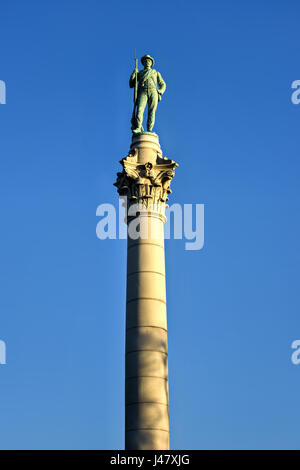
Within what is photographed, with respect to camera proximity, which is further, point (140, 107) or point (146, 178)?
point (140, 107)

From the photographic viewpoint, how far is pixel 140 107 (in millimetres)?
34062

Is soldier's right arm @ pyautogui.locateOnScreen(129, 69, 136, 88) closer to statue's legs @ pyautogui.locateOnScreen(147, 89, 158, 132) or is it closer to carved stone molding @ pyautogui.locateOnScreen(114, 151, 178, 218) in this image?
statue's legs @ pyautogui.locateOnScreen(147, 89, 158, 132)

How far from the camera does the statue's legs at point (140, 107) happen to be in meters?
33.9

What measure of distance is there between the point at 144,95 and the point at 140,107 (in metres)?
0.72

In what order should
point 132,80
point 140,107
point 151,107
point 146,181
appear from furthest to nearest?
point 132,80
point 151,107
point 140,107
point 146,181

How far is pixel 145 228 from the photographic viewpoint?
30.2 meters

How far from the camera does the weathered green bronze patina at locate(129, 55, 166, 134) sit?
3400 centimetres

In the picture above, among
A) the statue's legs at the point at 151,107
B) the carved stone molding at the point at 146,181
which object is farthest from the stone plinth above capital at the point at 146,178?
the statue's legs at the point at 151,107

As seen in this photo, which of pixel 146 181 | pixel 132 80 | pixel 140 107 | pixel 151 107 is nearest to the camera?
pixel 146 181

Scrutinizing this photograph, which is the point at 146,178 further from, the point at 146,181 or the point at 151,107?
the point at 151,107

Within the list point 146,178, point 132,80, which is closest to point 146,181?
point 146,178
